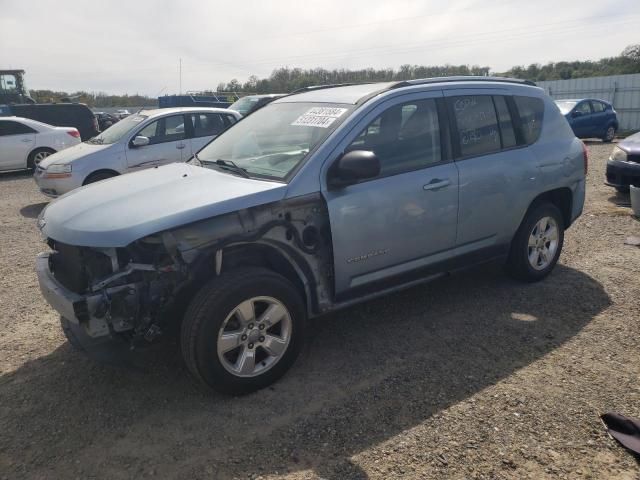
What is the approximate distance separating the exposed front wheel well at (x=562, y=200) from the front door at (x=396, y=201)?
53.2 inches

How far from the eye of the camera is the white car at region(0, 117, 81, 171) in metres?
12.7

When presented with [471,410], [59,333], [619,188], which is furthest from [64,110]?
[471,410]

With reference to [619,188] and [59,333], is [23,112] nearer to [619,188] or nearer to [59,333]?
[59,333]

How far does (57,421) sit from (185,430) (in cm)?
79

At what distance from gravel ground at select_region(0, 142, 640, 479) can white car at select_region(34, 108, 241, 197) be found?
4.29 m

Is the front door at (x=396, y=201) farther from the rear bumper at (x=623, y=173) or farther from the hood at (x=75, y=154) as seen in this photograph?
the hood at (x=75, y=154)

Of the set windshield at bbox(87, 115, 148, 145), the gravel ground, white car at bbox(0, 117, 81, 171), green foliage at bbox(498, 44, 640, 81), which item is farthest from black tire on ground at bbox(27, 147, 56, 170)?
green foliage at bbox(498, 44, 640, 81)

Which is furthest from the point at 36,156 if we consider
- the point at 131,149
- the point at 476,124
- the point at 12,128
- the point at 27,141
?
the point at 476,124

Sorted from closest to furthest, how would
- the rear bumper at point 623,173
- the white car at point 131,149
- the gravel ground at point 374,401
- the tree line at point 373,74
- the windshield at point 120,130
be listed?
1. the gravel ground at point 374,401
2. the rear bumper at point 623,173
3. the white car at point 131,149
4. the windshield at point 120,130
5. the tree line at point 373,74

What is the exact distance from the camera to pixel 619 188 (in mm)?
8492

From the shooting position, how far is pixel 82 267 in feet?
10.0

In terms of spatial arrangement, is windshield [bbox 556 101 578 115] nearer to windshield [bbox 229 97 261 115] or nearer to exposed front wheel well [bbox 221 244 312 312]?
windshield [bbox 229 97 261 115]

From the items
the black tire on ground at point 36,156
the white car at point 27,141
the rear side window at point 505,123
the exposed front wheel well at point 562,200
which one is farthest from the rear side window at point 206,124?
the exposed front wheel well at point 562,200

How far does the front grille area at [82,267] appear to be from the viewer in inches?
119
